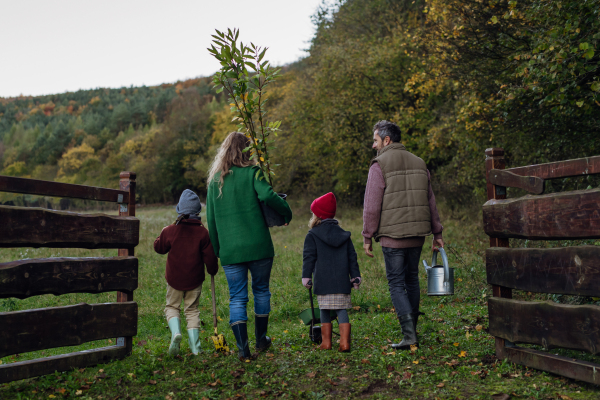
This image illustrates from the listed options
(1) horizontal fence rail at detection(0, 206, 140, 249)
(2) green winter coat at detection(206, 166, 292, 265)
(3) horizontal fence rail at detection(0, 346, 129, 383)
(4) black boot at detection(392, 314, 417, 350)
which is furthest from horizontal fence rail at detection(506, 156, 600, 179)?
(3) horizontal fence rail at detection(0, 346, 129, 383)

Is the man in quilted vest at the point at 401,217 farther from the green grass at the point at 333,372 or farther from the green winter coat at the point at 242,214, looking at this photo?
the green winter coat at the point at 242,214

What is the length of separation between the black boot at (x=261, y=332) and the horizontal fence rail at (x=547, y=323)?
2218mm

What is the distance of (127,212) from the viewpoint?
203 inches

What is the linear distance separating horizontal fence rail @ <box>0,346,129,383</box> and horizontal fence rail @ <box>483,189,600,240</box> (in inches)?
153

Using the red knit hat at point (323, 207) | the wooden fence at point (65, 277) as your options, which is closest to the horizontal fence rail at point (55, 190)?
the wooden fence at point (65, 277)

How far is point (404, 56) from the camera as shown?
2152 cm

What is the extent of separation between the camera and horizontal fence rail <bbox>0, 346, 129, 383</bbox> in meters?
3.87

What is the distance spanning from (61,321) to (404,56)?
2010 cm

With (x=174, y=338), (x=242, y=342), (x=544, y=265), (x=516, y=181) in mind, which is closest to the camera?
(x=544, y=265)

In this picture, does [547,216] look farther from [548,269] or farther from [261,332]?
[261,332]

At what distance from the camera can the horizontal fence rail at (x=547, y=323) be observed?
3.43 metres

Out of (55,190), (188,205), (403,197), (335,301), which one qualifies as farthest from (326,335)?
(55,190)

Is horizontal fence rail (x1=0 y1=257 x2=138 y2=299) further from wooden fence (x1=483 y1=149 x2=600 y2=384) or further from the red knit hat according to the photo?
wooden fence (x1=483 y1=149 x2=600 y2=384)

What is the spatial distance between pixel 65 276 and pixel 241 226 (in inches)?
65.3
